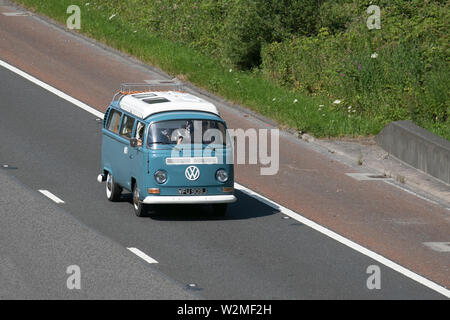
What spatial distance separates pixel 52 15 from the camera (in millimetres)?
41375

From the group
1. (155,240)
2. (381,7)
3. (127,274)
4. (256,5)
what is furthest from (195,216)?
(381,7)

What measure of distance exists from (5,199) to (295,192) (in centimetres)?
633

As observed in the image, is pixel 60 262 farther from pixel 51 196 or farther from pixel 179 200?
pixel 51 196

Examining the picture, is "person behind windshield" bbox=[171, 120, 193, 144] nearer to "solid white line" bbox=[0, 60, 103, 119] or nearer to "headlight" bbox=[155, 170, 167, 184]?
"headlight" bbox=[155, 170, 167, 184]

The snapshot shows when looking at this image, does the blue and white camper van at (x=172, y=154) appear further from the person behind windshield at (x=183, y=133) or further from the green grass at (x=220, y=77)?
the green grass at (x=220, y=77)

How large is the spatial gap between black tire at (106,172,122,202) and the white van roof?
1546 mm

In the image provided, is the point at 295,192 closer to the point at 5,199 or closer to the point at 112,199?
the point at 112,199

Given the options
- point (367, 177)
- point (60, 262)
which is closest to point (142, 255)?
point (60, 262)

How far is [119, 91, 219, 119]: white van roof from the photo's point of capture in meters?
22.1

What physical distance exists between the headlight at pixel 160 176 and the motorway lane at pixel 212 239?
2.96 feet

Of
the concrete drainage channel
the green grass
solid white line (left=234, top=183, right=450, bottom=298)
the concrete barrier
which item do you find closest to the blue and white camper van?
solid white line (left=234, top=183, right=450, bottom=298)

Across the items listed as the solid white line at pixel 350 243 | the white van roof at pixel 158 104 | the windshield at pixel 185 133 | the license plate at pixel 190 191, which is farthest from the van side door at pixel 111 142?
the solid white line at pixel 350 243

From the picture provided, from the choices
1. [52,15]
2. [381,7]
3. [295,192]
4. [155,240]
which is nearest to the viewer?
[155,240]

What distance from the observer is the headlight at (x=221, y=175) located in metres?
21.6
